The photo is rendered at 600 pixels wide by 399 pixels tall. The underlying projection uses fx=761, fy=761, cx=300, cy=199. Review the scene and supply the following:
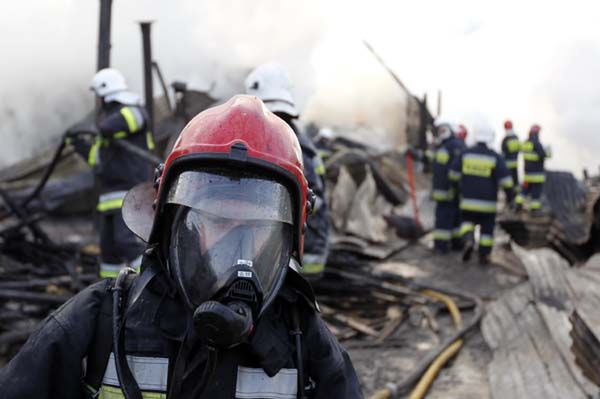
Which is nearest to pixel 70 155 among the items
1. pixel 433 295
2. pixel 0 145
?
pixel 0 145

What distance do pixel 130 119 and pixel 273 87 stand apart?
1.67 metres

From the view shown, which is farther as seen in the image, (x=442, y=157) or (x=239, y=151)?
(x=442, y=157)

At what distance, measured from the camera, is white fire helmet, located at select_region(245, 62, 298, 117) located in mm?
4879

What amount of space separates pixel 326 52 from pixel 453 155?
11.4 m

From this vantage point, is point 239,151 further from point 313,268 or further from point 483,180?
point 483,180

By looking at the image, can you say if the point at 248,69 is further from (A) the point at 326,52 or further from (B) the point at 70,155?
(B) the point at 70,155

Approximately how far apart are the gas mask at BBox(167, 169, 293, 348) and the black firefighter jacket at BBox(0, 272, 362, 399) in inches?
3.1

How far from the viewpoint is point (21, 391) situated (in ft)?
5.16

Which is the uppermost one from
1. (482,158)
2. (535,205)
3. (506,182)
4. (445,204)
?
(482,158)

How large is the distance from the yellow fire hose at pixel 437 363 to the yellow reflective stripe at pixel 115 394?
7.53 feet

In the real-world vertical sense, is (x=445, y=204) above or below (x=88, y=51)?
below

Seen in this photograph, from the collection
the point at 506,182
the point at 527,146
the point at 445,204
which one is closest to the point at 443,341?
the point at 506,182

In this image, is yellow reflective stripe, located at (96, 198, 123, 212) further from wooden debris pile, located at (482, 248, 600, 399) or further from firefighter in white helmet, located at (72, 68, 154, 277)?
wooden debris pile, located at (482, 248, 600, 399)

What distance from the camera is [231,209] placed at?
5.52 feet
